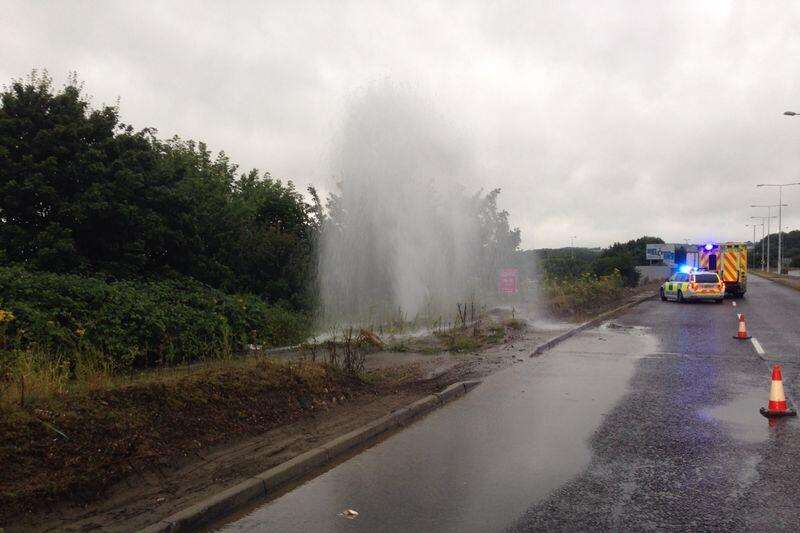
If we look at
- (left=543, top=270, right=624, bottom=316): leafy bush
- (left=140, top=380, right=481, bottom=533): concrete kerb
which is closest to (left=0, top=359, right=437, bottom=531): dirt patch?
(left=140, top=380, right=481, bottom=533): concrete kerb

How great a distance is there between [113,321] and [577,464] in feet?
24.1

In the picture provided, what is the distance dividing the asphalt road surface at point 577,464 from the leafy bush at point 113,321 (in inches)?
174

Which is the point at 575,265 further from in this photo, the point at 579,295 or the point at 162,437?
the point at 162,437

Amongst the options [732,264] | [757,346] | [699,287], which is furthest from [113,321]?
[732,264]

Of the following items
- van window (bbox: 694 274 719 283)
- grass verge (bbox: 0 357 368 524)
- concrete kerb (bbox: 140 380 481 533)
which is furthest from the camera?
van window (bbox: 694 274 719 283)

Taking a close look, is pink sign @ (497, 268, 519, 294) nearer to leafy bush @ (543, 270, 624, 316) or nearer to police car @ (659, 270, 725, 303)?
leafy bush @ (543, 270, 624, 316)

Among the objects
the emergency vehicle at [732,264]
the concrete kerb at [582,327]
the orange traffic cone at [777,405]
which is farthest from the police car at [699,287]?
the orange traffic cone at [777,405]

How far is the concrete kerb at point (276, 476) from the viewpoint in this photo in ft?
16.4

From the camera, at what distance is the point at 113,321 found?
408 inches

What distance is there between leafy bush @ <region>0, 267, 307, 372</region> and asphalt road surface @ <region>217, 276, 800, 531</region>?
442 centimetres

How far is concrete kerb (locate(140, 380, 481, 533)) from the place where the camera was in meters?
4.99

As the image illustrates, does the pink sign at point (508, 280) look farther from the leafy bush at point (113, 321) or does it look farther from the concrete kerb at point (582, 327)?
the leafy bush at point (113, 321)

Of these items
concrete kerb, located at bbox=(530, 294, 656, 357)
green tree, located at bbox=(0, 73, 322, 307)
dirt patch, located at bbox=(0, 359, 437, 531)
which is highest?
green tree, located at bbox=(0, 73, 322, 307)

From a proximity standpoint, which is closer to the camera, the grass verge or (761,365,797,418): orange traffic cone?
the grass verge
